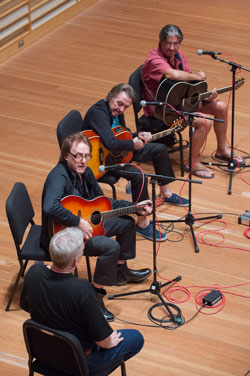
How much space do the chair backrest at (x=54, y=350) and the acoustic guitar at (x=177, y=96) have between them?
111 inches

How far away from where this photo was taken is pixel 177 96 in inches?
220

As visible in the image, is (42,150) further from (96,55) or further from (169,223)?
(96,55)

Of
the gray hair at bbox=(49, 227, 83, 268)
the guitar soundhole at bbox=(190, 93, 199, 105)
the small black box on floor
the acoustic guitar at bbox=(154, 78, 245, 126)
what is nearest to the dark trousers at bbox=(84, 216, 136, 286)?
the small black box on floor

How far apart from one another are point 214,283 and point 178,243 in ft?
1.77

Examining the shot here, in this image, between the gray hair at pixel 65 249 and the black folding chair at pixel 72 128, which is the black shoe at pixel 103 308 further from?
the gray hair at pixel 65 249

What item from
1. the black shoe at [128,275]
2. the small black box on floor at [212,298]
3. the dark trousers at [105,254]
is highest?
the dark trousers at [105,254]

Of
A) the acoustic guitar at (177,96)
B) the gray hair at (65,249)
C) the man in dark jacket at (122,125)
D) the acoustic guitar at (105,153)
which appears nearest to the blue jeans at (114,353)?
the gray hair at (65,249)

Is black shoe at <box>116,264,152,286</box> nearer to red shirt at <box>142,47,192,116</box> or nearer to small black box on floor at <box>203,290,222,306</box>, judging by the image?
small black box on floor at <box>203,290,222,306</box>

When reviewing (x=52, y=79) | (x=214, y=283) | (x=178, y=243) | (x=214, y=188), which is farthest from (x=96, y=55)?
(x=214, y=283)

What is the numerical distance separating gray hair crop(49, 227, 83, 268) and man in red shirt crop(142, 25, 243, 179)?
2.72 m

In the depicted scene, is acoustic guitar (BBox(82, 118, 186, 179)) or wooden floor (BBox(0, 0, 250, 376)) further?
acoustic guitar (BBox(82, 118, 186, 179))

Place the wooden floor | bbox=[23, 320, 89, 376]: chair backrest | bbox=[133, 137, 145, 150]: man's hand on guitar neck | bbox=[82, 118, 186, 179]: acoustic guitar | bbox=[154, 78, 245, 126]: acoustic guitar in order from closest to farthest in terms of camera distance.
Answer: bbox=[23, 320, 89, 376]: chair backrest < the wooden floor < bbox=[82, 118, 186, 179]: acoustic guitar < bbox=[133, 137, 145, 150]: man's hand on guitar neck < bbox=[154, 78, 245, 126]: acoustic guitar

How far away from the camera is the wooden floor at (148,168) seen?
13.5 feet

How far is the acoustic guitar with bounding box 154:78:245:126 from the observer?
5.54 metres
